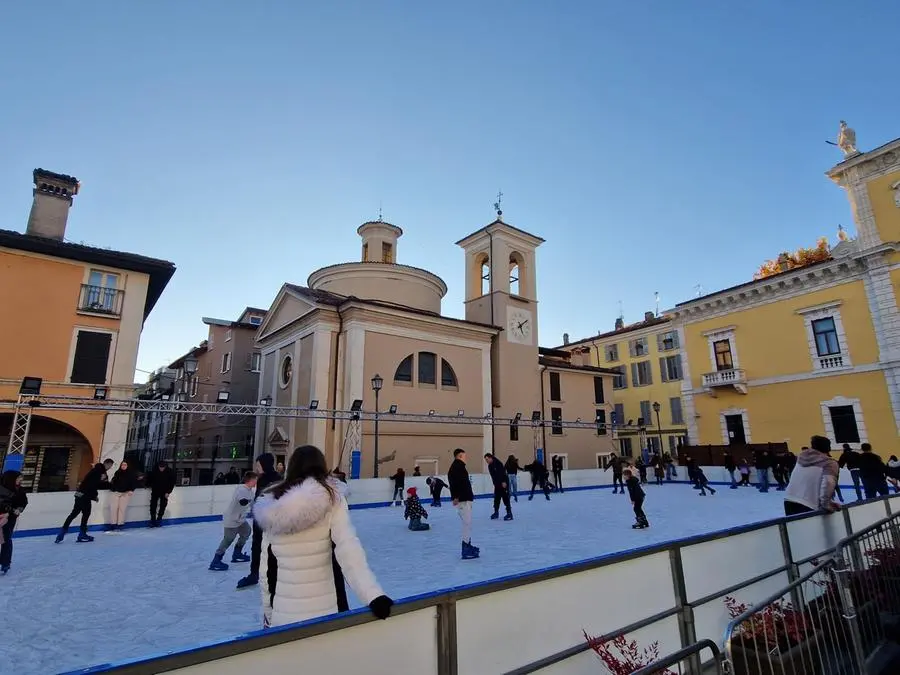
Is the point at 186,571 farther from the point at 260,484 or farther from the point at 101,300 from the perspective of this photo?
the point at 101,300

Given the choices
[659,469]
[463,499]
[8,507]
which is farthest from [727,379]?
[8,507]

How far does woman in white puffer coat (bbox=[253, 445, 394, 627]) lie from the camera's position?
2803 mm

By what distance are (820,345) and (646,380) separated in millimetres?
17397

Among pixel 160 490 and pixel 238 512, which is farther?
pixel 160 490

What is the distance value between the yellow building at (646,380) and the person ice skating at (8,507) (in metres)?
36.2

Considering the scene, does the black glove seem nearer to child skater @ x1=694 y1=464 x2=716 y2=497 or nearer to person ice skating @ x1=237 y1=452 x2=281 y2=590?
person ice skating @ x1=237 y1=452 x2=281 y2=590

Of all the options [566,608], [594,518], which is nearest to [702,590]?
[566,608]

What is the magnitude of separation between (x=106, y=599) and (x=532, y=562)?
19.9 feet

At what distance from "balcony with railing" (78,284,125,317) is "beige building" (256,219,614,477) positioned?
8385 millimetres

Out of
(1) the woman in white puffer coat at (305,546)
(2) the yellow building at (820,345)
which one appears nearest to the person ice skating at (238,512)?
(1) the woman in white puffer coat at (305,546)

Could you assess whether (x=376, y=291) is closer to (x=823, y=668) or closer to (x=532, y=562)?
(x=532, y=562)

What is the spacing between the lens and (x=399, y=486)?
60.0 feet

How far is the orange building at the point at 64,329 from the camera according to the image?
688 inches

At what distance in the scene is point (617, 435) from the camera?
146 feet
